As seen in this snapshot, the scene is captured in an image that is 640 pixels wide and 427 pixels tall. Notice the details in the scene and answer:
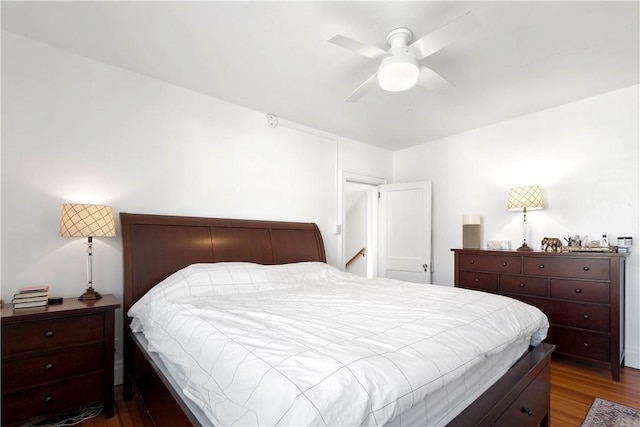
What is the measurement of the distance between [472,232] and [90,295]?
3885mm

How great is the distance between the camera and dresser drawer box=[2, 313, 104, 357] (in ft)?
5.71

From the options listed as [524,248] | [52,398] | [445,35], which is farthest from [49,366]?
[524,248]

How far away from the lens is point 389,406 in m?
0.88

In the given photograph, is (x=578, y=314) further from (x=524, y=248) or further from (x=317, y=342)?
(x=317, y=342)

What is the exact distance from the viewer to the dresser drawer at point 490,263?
3141 millimetres

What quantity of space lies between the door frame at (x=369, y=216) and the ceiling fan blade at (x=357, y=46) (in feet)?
7.61

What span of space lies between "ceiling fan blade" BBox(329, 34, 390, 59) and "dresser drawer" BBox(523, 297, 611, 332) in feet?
9.01

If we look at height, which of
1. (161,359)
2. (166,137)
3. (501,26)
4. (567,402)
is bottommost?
(567,402)

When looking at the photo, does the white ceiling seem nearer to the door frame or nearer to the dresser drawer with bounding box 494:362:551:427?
the door frame

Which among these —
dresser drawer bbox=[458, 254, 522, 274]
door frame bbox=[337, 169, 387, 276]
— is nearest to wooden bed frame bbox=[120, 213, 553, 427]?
door frame bbox=[337, 169, 387, 276]

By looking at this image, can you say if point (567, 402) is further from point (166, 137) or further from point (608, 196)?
point (166, 137)

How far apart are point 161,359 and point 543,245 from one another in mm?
3479

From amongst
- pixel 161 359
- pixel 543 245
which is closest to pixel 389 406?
pixel 161 359

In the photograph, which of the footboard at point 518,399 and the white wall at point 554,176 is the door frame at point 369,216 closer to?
the white wall at point 554,176
